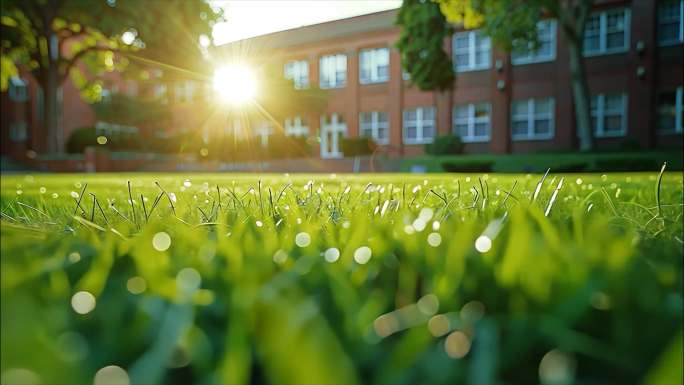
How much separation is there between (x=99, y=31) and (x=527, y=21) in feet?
72.4

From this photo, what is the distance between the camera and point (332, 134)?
37.4 meters

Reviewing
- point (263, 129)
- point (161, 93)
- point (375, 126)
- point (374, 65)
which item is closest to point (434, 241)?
point (375, 126)

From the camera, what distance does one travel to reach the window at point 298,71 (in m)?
39.2

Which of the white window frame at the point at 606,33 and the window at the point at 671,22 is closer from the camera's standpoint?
the window at the point at 671,22

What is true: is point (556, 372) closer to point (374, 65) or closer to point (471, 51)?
point (471, 51)

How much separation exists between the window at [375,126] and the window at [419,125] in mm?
1521

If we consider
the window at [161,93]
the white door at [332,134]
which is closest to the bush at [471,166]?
the white door at [332,134]

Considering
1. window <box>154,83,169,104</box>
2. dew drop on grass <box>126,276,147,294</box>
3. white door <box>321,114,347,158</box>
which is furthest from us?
window <box>154,83,169,104</box>

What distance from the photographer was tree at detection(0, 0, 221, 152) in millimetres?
26562

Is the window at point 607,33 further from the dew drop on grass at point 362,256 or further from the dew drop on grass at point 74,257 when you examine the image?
the dew drop on grass at point 74,257

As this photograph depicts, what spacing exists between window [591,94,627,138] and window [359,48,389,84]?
13.1 metres

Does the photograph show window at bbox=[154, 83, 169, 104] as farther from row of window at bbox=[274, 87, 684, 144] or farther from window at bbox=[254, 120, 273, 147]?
row of window at bbox=[274, 87, 684, 144]

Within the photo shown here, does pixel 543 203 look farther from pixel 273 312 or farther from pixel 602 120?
pixel 602 120

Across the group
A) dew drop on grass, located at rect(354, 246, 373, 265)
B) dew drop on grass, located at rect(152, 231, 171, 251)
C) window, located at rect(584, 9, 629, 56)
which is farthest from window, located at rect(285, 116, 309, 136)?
dew drop on grass, located at rect(354, 246, 373, 265)
